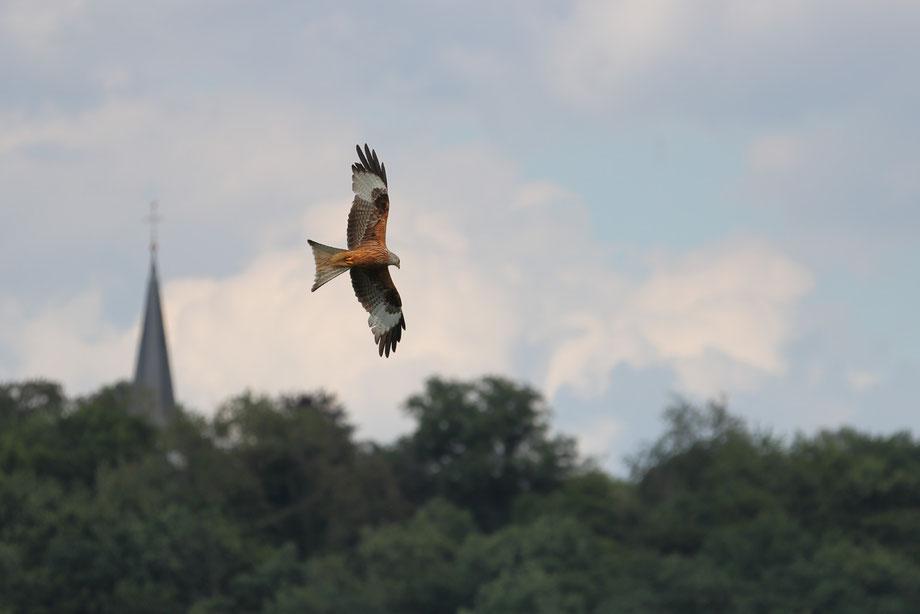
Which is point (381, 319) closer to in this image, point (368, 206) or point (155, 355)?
point (368, 206)

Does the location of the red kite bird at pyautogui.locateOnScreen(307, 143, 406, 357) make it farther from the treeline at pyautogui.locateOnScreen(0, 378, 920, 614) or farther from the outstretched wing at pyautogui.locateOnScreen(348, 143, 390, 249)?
the treeline at pyautogui.locateOnScreen(0, 378, 920, 614)

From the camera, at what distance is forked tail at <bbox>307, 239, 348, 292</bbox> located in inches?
926

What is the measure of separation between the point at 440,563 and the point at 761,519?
1496 cm

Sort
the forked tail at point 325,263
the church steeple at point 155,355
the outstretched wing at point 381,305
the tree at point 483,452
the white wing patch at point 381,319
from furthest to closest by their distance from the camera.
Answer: the church steeple at point 155,355 < the tree at point 483,452 < the white wing patch at point 381,319 < the outstretched wing at point 381,305 < the forked tail at point 325,263

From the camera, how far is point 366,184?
81.1 ft

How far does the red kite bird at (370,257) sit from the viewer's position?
77.6ft

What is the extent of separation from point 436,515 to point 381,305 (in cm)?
7268

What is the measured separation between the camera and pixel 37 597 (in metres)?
81.7

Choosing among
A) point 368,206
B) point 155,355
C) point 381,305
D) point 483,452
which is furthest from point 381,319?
point 155,355

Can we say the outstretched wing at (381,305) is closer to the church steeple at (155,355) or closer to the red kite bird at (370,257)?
the red kite bird at (370,257)

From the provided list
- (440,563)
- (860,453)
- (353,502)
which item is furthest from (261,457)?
(860,453)

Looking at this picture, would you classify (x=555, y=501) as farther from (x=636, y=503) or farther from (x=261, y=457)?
(x=261, y=457)

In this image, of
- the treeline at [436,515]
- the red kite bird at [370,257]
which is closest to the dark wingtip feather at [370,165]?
the red kite bird at [370,257]

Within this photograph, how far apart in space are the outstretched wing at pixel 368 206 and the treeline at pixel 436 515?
186 ft
